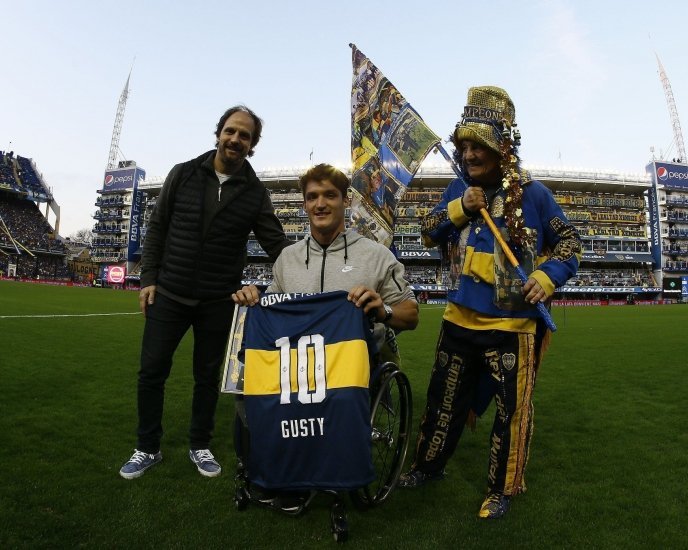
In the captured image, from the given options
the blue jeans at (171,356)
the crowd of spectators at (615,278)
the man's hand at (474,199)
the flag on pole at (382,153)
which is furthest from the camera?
the crowd of spectators at (615,278)

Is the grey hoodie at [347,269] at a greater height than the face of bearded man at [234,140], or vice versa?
the face of bearded man at [234,140]

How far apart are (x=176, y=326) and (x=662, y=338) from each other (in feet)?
44.6

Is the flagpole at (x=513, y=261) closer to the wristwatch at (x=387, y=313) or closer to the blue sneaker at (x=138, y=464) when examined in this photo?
the wristwatch at (x=387, y=313)

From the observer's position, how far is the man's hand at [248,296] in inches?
104

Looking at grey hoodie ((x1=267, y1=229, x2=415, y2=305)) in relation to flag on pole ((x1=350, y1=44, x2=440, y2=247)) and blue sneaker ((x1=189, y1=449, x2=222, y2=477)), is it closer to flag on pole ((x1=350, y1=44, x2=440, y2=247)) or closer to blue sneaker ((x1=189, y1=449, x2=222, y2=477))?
blue sneaker ((x1=189, y1=449, x2=222, y2=477))

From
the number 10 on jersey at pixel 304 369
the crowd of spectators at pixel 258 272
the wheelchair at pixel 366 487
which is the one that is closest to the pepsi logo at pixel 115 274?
the crowd of spectators at pixel 258 272

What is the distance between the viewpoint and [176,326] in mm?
3430

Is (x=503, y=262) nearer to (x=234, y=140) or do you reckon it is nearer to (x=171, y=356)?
(x=234, y=140)

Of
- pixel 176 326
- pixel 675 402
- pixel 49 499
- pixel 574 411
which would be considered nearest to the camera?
pixel 49 499

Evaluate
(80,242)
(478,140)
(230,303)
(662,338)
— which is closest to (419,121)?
(478,140)

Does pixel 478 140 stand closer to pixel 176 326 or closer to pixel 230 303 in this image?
pixel 230 303

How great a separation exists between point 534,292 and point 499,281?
0.72 feet

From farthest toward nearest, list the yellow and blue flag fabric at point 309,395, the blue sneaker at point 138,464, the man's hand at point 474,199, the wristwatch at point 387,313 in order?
1. the blue sneaker at point 138,464
2. the man's hand at point 474,199
3. the wristwatch at point 387,313
4. the yellow and blue flag fabric at point 309,395

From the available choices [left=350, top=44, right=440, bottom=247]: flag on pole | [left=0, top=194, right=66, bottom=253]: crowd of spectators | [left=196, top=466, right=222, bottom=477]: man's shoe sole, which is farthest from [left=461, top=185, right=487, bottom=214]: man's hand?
[left=0, top=194, right=66, bottom=253]: crowd of spectators
